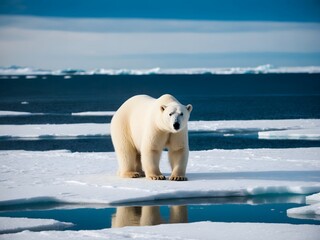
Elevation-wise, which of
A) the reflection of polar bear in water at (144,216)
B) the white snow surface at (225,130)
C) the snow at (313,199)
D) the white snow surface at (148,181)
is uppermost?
the white snow surface at (225,130)

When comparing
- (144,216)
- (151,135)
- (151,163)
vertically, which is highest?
(151,135)

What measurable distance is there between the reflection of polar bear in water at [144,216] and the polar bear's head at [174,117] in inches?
43.5

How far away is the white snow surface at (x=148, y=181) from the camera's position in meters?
7.50

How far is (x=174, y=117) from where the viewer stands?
778cm

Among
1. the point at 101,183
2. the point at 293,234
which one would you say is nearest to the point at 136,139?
the point at 101,183

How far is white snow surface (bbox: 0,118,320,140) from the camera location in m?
17.7

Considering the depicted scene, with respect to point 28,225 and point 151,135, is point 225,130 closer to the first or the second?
point 151,135

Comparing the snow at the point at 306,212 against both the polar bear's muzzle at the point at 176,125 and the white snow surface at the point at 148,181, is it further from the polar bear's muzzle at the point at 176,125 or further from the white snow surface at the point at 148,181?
the polar bear's muzzle at the point at 176,125

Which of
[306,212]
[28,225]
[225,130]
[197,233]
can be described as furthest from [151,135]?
[225,130]

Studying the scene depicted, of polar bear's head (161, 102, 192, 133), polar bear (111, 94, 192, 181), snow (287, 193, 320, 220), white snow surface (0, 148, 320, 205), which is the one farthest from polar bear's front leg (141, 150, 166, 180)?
snow (287, 193, 320, 220)

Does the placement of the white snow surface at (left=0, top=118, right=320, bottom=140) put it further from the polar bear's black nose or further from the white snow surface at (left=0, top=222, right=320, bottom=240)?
the white snow surface at (left=0, top=222, right=320, bottom=240)

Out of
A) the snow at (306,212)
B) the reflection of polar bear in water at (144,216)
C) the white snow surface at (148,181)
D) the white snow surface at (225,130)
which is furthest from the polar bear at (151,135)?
the white snow surface at (225,130)

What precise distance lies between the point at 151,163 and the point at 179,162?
13.4 inches

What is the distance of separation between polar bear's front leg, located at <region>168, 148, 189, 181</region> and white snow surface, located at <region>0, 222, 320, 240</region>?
214cm
